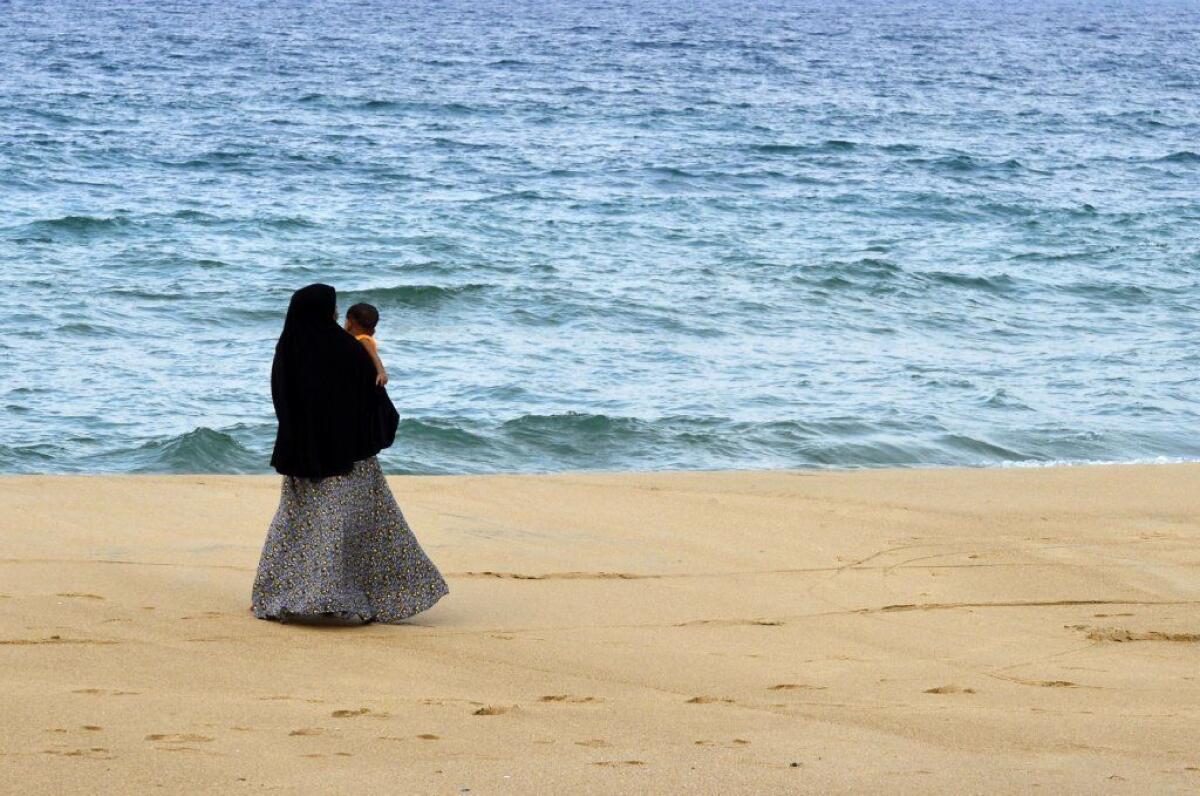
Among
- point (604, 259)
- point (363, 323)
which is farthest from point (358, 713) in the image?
point (604, 259)

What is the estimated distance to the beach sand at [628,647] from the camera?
14.5 feet

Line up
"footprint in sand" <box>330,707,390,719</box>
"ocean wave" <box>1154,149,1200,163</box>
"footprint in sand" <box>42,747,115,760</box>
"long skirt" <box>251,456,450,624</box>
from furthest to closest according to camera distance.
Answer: "ocean wave" <box>1154,149,1200,163</box> < "long skirt" <box>251,456,450,624</box> < "footprint in sand" <box>330,707,390,719</box> < "footprint in sand" <box>42,747,115,760</box>

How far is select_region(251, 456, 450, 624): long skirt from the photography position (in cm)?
616

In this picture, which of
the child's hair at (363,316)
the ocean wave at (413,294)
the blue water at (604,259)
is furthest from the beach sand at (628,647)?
the ocean wave at (413,294)

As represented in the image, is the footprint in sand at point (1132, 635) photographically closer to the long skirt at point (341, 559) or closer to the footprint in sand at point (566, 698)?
the footprint in sand at point (566, 698)

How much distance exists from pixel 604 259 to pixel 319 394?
13.9 m

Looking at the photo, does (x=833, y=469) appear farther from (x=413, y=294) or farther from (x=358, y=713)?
(x=413, y=294)

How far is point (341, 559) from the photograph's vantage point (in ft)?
20.3

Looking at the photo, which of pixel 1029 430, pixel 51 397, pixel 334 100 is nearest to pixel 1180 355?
pixel 1029 430

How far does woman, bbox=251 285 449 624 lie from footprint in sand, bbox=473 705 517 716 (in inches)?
51.7

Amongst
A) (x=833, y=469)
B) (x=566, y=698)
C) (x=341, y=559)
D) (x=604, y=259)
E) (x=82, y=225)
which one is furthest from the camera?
(x=82, y=225)

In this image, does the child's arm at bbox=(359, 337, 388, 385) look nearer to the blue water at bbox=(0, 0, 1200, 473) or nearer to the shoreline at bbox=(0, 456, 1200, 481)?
the shoreline at bbox=(0, 456, 1200, 481)

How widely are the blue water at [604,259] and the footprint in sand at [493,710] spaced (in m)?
6.39

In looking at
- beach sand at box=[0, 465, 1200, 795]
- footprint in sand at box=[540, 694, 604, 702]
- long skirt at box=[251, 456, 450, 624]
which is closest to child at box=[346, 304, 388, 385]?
long skirt at box=[251, 456, 450, 624]
